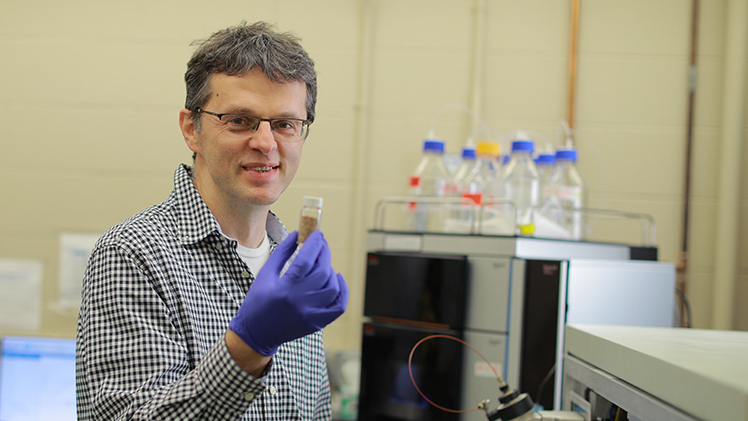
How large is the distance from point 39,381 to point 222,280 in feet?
4.13

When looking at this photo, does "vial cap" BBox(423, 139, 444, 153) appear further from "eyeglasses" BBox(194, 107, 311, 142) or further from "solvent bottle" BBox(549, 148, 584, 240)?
"eyeglasses" BBox(194, 107, 311, 142)

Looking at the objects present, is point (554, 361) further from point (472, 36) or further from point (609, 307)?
point (472, 36)

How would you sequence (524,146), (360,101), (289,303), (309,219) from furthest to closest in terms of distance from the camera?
(360,101)
(524,146)
(309,219)
(289,303)

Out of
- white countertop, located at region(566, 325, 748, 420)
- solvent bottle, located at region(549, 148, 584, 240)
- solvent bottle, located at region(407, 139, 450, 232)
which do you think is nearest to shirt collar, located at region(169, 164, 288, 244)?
white countertop, located at region(566, 325, 748, 420)

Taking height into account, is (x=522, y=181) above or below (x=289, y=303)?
above

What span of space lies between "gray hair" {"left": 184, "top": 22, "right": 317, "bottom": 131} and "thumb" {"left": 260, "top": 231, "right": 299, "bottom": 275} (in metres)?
0.26

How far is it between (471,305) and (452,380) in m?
0.17

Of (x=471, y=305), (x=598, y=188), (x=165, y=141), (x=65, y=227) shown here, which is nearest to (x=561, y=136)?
(x=598, y=188)

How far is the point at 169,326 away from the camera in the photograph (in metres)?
0.78

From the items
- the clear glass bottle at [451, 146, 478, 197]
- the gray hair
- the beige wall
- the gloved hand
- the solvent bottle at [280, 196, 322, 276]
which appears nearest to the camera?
the gloved hand

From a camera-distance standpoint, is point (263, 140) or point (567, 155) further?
point (567, 155)

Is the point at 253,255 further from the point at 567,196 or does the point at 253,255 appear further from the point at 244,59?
the point at 567,196

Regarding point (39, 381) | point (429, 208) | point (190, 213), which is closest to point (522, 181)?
point (429, 208)

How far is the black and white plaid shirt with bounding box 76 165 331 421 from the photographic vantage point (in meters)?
0.69
